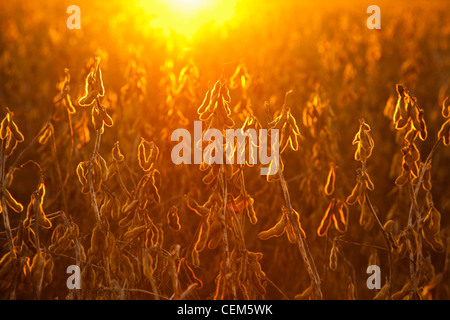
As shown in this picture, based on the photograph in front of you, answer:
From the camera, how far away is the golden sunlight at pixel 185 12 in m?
2.38

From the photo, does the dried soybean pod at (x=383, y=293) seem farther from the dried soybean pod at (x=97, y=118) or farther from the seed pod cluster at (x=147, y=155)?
the dried soybean pod at (x=97, y=118)

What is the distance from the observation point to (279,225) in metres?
1.21

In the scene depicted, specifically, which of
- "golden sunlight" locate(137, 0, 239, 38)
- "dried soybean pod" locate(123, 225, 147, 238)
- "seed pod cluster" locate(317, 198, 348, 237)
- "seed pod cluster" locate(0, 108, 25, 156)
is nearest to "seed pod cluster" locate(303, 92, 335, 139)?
"seed pod cluster" locate(317, 198, 348, 237)

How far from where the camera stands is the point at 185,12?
8.02ft

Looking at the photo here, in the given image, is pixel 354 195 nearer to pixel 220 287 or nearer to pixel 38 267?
pixel 220 287

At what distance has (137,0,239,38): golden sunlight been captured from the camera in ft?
7.80

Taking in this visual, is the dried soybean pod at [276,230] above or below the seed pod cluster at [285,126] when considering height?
below

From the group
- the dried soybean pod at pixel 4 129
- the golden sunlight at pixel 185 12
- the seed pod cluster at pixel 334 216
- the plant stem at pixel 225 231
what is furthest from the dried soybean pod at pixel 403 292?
the golden sunlight at pixel 185 12

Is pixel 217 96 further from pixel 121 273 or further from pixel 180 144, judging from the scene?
pixel 180 144

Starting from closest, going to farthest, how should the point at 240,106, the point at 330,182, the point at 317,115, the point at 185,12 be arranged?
the point at 330,182
the point at 317,115
the point at 240,106
the point at 185,12

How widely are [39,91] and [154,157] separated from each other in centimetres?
233

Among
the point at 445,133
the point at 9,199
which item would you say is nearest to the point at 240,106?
the point at 445,133

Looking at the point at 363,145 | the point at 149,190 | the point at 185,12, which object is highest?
the point at 185,12

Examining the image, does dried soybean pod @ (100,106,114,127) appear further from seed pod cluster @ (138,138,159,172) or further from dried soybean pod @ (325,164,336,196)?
dried soybean pod @ (325,164,336,196)
